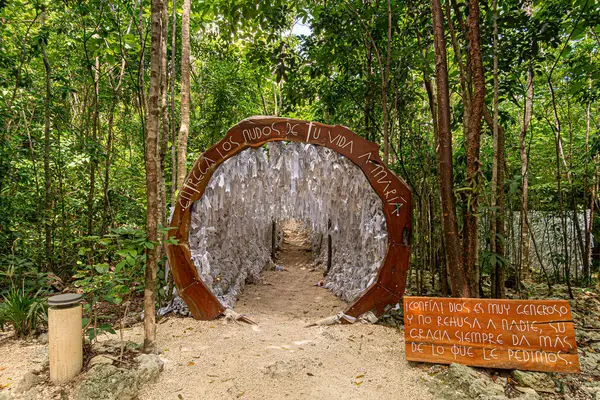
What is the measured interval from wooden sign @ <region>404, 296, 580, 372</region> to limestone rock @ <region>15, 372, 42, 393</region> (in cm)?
291

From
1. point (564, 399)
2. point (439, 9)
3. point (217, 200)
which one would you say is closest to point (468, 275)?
point (564, 399)

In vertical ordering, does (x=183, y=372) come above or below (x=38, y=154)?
below

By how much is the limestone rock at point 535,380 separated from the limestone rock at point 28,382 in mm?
3635

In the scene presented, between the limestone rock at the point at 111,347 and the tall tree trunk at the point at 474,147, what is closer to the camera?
the limestone rock at the point at 111,347

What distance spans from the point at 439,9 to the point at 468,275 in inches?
99.4

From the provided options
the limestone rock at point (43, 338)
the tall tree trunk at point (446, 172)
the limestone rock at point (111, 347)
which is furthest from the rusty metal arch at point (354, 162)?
the limestone rock at point (43, 338)

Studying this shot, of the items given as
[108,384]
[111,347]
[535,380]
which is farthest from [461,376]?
[111,347]

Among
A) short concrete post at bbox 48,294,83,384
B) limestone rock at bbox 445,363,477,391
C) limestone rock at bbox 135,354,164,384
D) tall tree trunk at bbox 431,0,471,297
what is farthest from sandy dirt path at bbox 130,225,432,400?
tall tree trunk at bbox 431,0,471,297

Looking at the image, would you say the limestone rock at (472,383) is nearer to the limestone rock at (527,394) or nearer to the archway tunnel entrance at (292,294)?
the limestone rock at (527,394)

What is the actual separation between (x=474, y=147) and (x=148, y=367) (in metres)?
3.34

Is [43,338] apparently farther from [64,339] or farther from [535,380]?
[535,380]

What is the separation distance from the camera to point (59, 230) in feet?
18.7

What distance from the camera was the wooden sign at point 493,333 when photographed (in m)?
2.54

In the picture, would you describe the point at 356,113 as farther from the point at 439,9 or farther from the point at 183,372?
the point at 183,372
